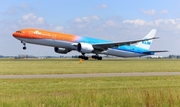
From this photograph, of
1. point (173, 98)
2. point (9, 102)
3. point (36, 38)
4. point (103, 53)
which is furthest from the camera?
point (103, 53)

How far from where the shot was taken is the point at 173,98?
10.5 meters

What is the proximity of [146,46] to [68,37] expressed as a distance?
2331 centimetres

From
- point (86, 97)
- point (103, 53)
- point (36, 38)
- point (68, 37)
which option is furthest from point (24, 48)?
point (86, 97)

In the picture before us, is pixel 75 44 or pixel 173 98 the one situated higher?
pixel 75 44

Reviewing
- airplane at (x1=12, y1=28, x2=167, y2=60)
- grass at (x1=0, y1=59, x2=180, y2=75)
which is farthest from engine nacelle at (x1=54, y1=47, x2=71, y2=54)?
grass at (x1=0, y1=59, x2=180, y2=75)

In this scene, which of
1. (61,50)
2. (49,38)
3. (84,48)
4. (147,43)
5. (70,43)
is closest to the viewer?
(49,38)

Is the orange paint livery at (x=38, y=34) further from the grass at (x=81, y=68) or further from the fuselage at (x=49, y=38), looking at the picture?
the grass at (x=81, y=68)

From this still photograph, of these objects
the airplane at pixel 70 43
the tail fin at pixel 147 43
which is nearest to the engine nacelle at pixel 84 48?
the airplane at pixel 70 43

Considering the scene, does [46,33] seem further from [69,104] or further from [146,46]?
[69,104]

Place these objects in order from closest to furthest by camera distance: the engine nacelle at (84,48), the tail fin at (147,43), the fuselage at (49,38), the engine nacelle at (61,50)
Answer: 1. the fuselage at (49,38)
2. the engine nacelle at (84,48)
3. the engine nacelle at (61,50)
4. the tail fin at (147,43)

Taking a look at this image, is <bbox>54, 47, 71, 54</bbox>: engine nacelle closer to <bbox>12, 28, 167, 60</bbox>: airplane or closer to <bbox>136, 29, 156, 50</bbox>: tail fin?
<bbox>12, 28, 167, 60</bbox>: airplane

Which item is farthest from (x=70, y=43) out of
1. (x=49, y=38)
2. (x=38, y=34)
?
(x=38, y=34)

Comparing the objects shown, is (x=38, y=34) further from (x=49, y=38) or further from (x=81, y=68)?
(x=81, y=68)

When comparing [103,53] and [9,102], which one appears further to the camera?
[103,53]
